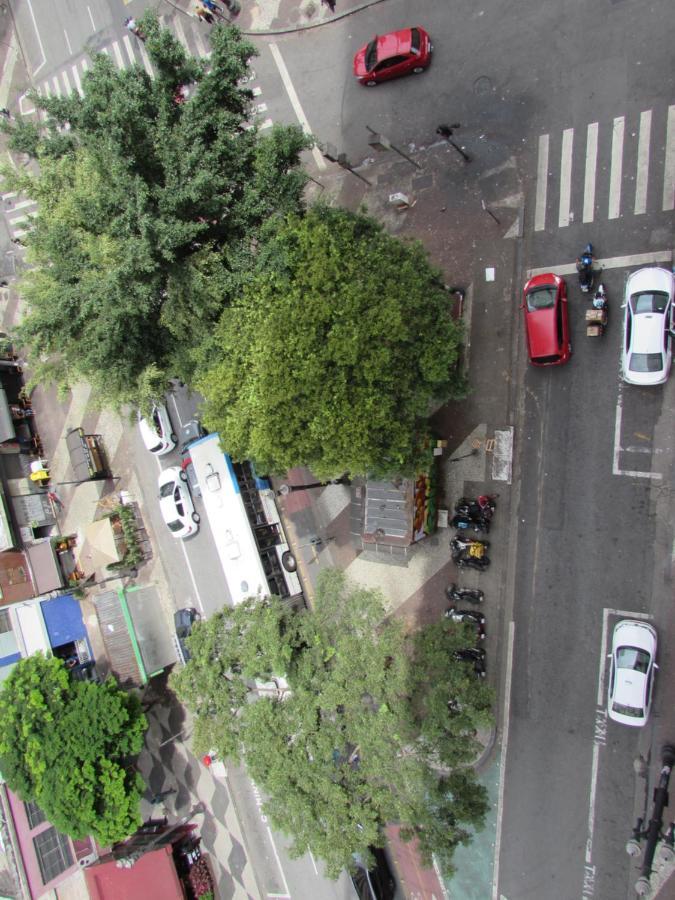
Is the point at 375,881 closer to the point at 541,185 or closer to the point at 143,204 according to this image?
the point at 143,204

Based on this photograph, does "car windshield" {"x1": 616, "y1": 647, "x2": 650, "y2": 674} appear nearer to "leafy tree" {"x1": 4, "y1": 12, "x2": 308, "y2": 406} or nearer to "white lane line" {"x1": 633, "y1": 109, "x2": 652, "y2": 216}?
"white lane line" {"x1": 633, "y1": 109, "x2": 652, "y2": 216}

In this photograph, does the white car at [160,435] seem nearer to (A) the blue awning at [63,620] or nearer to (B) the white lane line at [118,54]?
(A) the blue awning at [63,620]

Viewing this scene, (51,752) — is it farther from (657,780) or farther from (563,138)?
(563,138)

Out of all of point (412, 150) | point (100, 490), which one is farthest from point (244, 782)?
point (412, 150)

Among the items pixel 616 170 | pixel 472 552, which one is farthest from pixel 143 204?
pixel 616 170

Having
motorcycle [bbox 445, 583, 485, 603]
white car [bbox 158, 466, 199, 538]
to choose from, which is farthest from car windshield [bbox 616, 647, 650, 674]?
white car [bbox 158, 466, 199, 538]

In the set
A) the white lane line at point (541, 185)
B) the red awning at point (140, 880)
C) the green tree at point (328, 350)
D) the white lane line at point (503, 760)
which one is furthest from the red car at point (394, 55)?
the red awning at point (140, 880)
